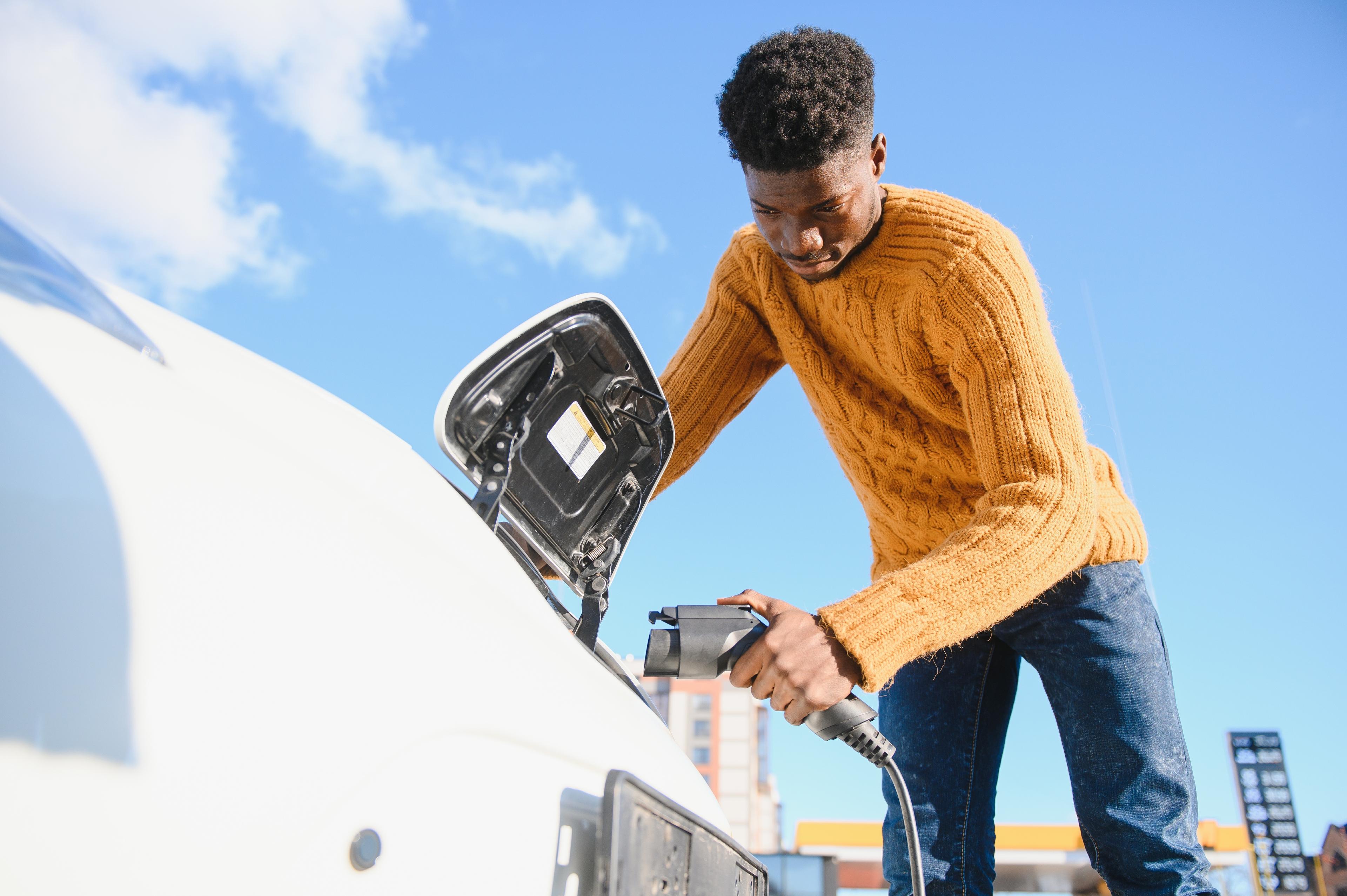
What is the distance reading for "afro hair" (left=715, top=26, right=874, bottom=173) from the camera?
73.6 inches

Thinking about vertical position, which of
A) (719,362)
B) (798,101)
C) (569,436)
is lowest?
(569,436)

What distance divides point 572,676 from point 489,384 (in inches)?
18.8

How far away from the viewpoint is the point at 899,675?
2258mm

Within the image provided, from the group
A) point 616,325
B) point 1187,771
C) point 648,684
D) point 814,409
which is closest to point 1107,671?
point 1187,771

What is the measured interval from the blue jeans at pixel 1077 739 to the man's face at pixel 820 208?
91cm

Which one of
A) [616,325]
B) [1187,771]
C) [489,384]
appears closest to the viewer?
[489,384]

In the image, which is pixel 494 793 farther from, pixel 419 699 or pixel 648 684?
pixel 648 684

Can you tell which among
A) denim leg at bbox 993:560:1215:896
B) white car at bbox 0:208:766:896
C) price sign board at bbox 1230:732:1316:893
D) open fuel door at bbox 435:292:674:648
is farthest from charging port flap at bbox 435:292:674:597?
price sign board at bbox 1230:732:1316:893

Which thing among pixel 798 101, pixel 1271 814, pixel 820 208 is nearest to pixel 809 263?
pixel 820 208

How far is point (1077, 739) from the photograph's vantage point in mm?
1886

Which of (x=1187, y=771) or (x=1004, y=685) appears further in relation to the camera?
(x=1004, y=685)

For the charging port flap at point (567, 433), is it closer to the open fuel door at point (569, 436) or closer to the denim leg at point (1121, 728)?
the open fuel door at point (569, 436)

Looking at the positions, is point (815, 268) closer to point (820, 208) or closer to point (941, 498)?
point (820, 208)

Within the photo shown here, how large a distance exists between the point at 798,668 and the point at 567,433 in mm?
556
